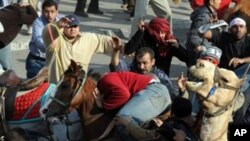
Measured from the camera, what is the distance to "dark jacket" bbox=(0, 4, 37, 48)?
8250mm

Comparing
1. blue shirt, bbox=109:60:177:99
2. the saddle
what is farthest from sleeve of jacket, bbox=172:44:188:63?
the saddle

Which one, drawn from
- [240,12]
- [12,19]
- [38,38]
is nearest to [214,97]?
[12,19]

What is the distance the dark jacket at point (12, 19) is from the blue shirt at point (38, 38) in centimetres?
13

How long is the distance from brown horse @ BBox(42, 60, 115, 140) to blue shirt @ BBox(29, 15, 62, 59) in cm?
256

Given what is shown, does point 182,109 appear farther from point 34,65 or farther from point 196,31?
point 34,65

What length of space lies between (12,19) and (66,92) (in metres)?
2.52

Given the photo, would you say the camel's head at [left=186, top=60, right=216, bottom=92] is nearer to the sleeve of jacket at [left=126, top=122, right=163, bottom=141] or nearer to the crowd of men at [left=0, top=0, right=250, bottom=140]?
the crowd of men at [left=0, top=0, right=250, bottom=140]

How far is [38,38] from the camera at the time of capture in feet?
28.4

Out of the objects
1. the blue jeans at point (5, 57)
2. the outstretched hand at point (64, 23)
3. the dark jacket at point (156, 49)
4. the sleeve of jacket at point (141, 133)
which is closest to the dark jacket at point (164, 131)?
the sleeve of jacket at point (141, 133)

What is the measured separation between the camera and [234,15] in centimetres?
929

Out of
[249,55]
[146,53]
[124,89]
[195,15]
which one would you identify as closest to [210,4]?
[195,15]

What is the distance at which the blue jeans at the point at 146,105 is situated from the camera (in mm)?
5797

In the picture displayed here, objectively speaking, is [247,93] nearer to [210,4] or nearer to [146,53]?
[146,53]

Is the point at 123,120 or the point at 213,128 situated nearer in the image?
the point at 213,128
